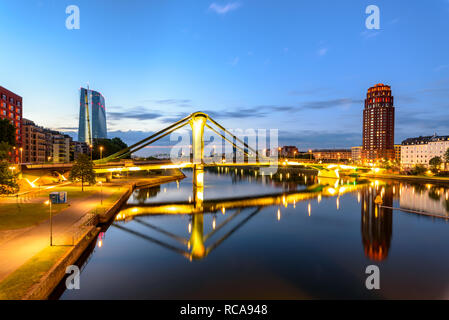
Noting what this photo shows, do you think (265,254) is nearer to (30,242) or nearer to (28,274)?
(28,274)

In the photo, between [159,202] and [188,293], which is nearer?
[188,293]

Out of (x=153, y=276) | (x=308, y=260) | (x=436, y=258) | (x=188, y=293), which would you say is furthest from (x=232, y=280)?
(x=436, y=258)

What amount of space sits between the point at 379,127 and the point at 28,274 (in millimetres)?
182116

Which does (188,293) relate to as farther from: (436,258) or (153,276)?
(436,258)

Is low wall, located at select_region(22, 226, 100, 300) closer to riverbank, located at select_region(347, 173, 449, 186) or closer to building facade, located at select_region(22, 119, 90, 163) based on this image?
building facade, located at select_region(22, 119, 90, 163)

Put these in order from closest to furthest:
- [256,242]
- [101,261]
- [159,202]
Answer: [101,261] < [256,242] < [159,202]

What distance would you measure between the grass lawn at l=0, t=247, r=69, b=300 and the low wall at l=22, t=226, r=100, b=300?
0.21 m

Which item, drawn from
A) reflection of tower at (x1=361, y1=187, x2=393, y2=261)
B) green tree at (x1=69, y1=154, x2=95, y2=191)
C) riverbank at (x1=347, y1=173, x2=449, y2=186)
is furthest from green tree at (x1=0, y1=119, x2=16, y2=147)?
riverbank at (x1=347, y1=173, x2=449, y2=186)

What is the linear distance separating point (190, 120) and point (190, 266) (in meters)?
48.0

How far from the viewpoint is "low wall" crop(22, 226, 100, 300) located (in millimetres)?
11219

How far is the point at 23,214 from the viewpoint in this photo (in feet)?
79.2

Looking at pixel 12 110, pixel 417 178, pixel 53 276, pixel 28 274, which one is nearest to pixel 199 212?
pixel 53 276
